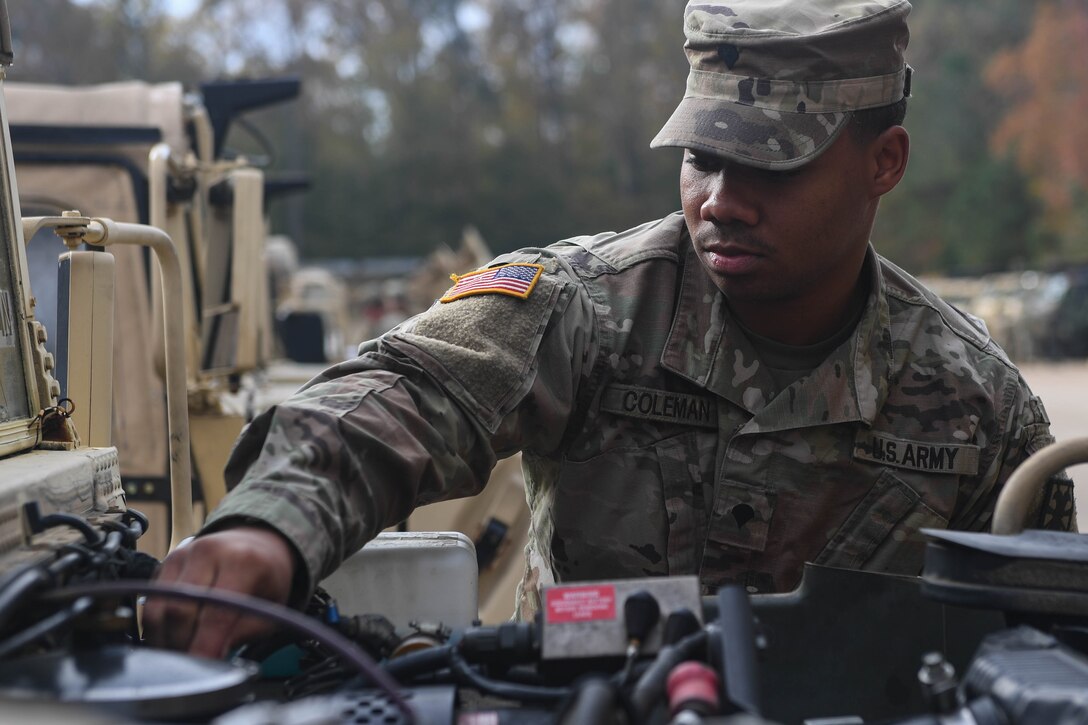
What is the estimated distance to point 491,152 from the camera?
147 ft

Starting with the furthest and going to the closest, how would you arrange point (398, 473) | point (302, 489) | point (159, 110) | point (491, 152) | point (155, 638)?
point (491, 152), point (159, 110), point (398, 473), point (302, 489), point (155, 638)

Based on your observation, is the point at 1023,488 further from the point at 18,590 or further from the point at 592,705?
the point at 18,590

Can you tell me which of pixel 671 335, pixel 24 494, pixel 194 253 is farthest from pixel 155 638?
pixel 194 253

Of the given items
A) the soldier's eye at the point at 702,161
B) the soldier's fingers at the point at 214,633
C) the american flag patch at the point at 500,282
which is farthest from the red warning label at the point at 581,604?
the soldier's eye at the point at 702,161

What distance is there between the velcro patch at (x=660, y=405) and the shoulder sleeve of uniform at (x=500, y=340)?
0.12 m

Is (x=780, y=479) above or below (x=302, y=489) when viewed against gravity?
below

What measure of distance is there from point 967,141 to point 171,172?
40429 mm

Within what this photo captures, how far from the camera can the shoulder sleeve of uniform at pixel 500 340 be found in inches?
81.6

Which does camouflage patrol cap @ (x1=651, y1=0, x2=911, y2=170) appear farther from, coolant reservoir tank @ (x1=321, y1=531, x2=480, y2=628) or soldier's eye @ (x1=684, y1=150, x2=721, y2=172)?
coolant reservoir tank @ (x1=321, y1=531, x2=480, y2=628)

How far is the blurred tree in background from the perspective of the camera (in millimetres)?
37781

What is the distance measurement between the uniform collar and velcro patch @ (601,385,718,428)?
0.05m

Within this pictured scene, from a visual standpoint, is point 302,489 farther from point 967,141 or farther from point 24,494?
point 967,141

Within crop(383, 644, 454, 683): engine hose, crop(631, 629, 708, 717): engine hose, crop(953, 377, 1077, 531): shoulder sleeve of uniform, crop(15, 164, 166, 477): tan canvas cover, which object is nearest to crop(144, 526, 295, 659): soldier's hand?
crop(383, 644, 454, 683): engine hose

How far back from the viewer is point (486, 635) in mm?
1527
